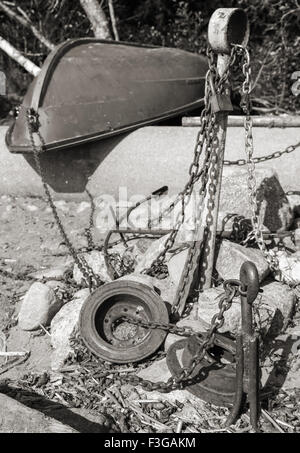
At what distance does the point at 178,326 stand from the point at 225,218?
3.78 feet

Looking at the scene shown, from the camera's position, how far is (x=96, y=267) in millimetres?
5086

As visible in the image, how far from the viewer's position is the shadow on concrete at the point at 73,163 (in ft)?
22.7

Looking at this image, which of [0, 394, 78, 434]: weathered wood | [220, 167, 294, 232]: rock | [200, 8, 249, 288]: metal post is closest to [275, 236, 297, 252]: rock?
[220, 167, 294, 232]: rock

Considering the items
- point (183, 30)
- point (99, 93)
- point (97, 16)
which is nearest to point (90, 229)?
point (99, 93)

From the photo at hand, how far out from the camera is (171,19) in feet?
33.3

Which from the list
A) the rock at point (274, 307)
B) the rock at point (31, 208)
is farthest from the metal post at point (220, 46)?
the rock at point (31, 208)

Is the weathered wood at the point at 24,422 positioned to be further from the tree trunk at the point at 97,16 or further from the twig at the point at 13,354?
the tree trunk at the point at 97,16

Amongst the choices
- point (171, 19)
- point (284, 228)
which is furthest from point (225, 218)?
point (171, 19)

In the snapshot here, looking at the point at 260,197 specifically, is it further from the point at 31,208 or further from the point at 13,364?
the point at 31,208

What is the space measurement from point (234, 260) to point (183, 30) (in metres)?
6.26

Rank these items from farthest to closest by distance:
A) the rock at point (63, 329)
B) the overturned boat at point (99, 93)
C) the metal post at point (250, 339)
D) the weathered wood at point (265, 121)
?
the overturned boat at point (99, 93), the weathered wood at point (265, 121), the rock at point (63, 329), the metal post at point (250, 339)

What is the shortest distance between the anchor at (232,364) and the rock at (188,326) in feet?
0.28

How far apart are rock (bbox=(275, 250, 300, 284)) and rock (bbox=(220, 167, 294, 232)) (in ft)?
1.36

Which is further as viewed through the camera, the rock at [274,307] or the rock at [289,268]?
the rock at [289,268]
